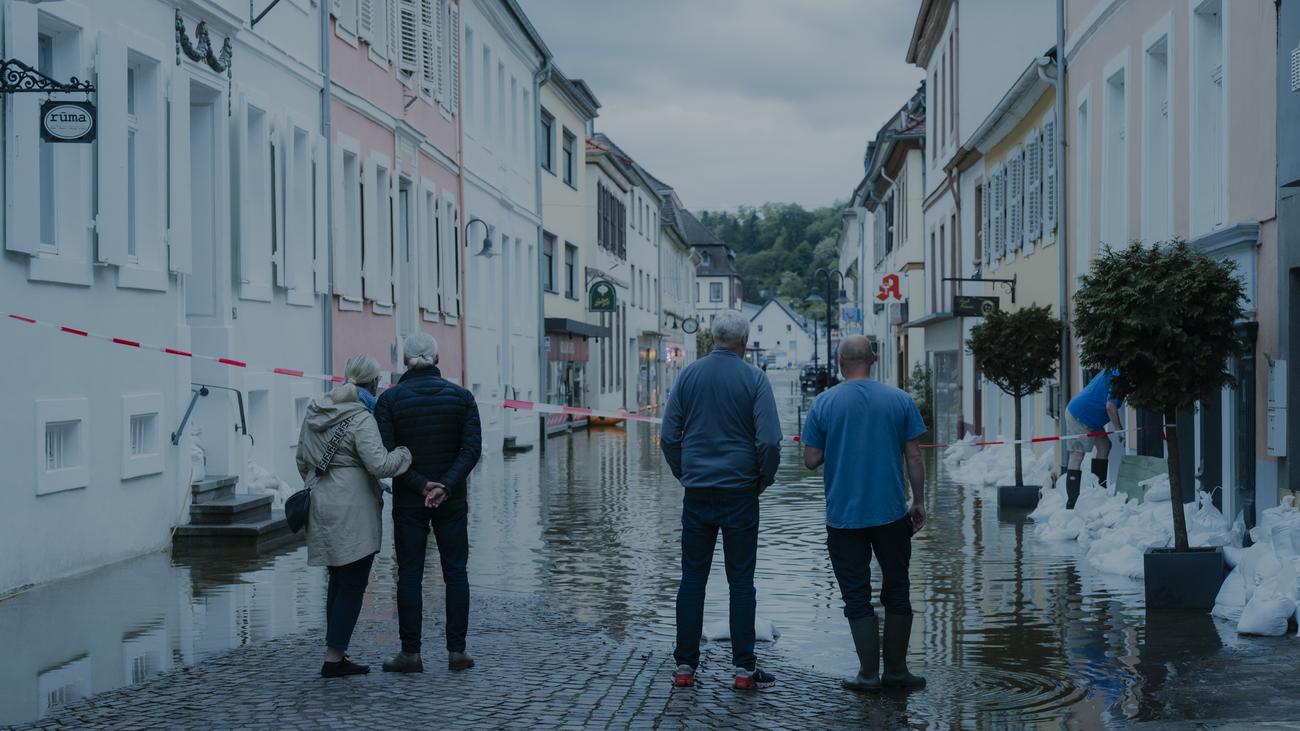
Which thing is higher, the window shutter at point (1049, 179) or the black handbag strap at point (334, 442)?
the window shutter at point (1049, 179)

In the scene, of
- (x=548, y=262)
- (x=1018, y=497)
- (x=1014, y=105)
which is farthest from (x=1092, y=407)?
(x=548, y=262)

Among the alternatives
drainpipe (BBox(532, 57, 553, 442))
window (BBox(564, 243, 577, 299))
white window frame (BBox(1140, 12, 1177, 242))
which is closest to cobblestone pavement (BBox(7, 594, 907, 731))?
white window frame (BBox(1140, 12, 1177, 242))

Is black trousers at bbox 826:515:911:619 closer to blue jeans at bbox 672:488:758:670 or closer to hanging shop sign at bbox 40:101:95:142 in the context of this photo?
blue jeans at bbox 672:488:758:670

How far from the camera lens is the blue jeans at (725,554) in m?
7.50

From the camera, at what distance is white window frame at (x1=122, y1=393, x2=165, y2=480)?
12.3 m

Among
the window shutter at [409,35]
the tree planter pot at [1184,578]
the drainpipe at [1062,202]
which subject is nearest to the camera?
the tree planter pot at [1184,578]

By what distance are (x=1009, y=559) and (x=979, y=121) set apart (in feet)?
52.9

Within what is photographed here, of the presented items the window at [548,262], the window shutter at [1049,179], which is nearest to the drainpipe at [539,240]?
the window at [548,262]

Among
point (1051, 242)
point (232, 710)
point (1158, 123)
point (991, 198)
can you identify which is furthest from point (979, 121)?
point (232, 710)

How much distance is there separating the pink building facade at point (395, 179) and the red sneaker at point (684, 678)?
1250 cm

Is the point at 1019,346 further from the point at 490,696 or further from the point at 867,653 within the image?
the point at 490,696

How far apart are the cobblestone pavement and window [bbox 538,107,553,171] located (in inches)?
1259

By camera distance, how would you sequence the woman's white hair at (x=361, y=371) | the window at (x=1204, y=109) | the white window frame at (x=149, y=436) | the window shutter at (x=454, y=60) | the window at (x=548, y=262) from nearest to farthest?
1. the woman's white hair at (x=361, y=371)
2. the white window frame at (x=149, y=436)
3. the window at (x=1204, y=109)
4. the window shutter at (x=454, y=60)
5. the window at (x=548, y=262)

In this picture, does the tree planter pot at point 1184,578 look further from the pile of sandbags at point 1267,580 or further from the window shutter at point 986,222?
the window shutter at point 986,222
